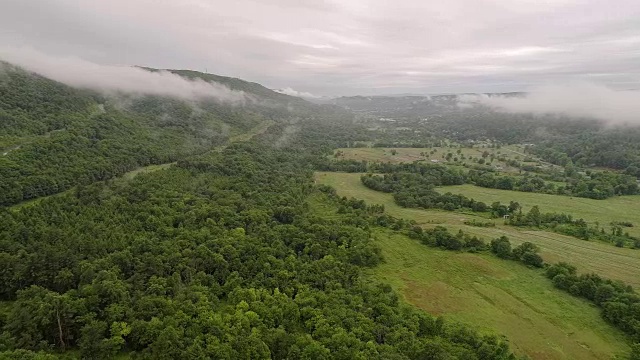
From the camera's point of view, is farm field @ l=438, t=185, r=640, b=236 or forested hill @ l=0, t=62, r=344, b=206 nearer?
forested hill @ l=0, t=62, r=344, b=206

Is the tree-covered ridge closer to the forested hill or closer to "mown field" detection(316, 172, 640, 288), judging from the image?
the forested hill

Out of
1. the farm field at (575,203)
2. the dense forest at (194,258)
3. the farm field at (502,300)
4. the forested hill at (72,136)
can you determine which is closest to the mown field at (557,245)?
the dense forest at (194,258)

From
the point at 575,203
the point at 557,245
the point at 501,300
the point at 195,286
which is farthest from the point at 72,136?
the point at 575,203

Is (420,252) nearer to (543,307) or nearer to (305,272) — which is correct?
(543,307)

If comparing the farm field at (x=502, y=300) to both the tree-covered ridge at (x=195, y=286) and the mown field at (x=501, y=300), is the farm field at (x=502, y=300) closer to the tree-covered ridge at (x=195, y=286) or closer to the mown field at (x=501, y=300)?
the mown field at (x=501, y=300)

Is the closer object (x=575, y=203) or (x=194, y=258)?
(x=194, y=258)

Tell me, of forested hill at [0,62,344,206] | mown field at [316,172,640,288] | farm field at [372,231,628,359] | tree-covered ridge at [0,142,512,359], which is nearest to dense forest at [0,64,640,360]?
tree-covered ridge at [0,142,512,359]

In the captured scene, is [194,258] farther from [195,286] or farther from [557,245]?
[557,245]
